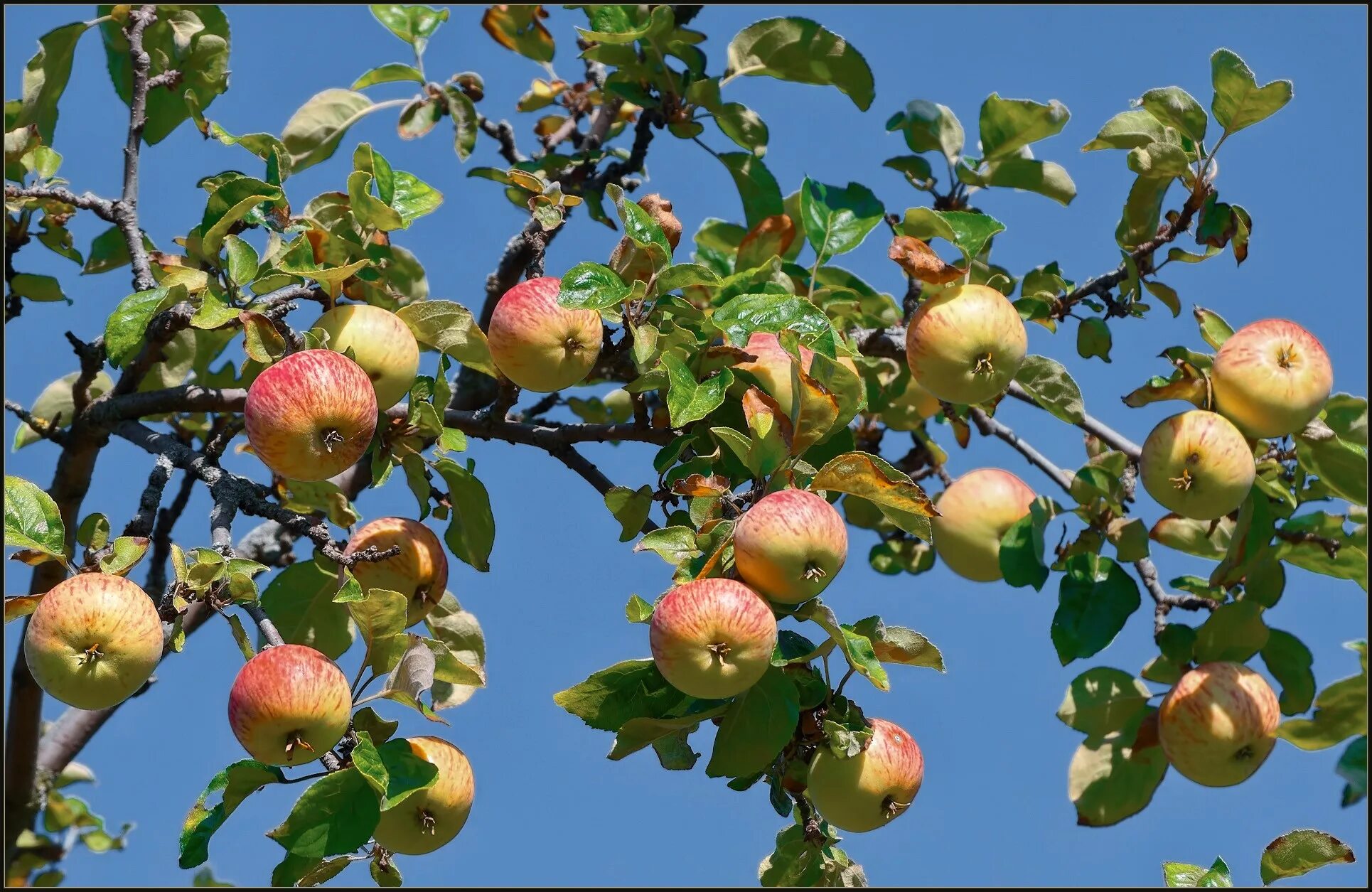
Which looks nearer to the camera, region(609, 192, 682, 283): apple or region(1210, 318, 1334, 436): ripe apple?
region(609, 192, 682, 283): apple

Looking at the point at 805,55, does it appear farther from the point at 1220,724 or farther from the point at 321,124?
the point at 1220,724

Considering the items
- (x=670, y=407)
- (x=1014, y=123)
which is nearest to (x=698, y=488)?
(x=670, y=407)

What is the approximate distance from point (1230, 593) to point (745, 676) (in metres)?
1.52

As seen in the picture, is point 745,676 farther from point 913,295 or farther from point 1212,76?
point 1212,76

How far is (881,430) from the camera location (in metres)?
3.72

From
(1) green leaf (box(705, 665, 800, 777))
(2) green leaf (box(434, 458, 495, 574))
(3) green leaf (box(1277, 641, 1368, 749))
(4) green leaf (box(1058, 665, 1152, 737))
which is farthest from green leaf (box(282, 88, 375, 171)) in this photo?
(3) green leaf (box(1277, 641, 1368, 749))

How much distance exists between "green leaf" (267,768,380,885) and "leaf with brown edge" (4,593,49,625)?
1.86 feet

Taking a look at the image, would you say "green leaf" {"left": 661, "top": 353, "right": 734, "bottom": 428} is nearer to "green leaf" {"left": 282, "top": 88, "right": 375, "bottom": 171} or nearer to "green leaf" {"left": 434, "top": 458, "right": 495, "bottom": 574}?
"green leaf" {"left": 434, "top": 458, "right": 495, "bottom": 574}

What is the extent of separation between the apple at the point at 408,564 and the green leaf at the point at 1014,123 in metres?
1.58

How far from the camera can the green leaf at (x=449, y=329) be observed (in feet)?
8.19

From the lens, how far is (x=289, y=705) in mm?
1984

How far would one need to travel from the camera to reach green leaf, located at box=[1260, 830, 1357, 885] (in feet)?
7.23

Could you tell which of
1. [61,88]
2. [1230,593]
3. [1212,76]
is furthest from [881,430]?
[61,88]

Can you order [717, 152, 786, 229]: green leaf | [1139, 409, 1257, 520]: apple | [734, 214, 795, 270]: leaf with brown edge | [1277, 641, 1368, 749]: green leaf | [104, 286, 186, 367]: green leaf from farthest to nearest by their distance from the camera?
[717, 152, 786, 229]: green leaf < [734, 214, 795, 270]: leaf with brown edge < [1139, 409, 1257, 520]: apple < [104, 286, 186, 367]: green leaf < [1277, 641, 1368, 749]: green leaf
